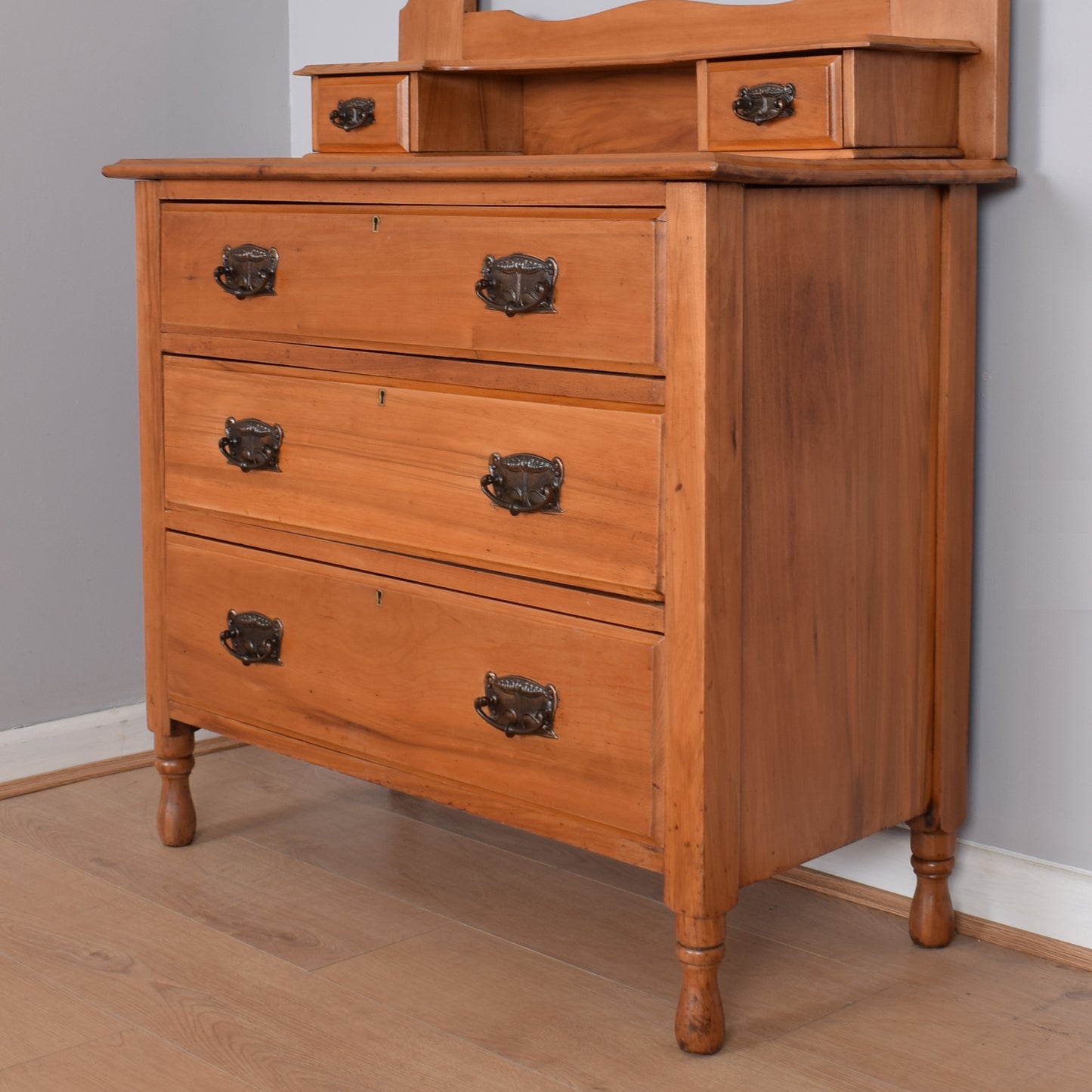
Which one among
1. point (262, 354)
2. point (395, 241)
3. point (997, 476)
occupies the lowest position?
point (997, 476)

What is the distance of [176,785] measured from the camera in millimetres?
2178

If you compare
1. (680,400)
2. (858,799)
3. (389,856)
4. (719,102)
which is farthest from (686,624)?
(389,856)

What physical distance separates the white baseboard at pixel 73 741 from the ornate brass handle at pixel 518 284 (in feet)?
4.03

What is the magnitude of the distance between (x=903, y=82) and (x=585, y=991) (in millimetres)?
1066

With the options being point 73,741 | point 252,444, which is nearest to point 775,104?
point 252,444

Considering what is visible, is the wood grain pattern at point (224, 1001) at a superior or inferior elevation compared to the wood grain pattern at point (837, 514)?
inferior

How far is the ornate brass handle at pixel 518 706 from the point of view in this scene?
164cm

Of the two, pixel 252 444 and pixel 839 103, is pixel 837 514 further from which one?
pixel 252 444

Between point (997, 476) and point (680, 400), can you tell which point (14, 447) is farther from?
point (997, 476)

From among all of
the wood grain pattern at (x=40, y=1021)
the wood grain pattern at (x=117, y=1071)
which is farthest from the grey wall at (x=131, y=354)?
the wood grain pattern at (x=117, y=1071)

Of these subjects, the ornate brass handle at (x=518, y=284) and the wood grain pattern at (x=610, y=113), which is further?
the wood grain pattern at (x=610, y=113)

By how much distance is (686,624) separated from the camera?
151cm

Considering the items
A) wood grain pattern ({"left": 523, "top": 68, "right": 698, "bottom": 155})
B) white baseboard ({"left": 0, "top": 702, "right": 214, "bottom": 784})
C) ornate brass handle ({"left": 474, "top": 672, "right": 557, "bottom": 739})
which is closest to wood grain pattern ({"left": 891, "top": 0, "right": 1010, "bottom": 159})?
wood grain pattern ({"left": 523, "top": 68, "right": 698, "bottom": 155})

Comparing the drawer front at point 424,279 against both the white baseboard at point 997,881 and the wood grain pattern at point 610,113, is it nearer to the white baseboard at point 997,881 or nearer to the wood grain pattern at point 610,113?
the wood grain pattern at point 610,113
